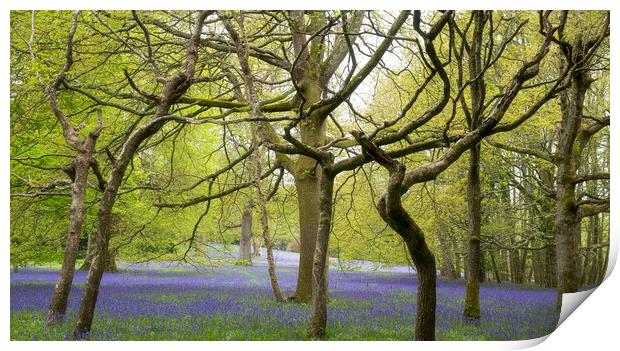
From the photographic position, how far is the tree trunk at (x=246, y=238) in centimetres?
940

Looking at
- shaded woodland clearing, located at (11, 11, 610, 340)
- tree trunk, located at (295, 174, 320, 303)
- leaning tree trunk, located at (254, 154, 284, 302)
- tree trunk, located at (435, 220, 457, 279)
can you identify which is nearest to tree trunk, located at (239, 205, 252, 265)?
shaded woodland clearing, located at (11, 11, 610, 340)

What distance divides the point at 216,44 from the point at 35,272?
386 cm

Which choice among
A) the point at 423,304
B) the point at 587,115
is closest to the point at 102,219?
the point at 423,304

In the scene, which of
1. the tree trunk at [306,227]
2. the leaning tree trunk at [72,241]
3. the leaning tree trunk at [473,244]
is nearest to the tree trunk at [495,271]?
the leaning tree trunk at [473,244]

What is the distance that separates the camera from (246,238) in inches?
381

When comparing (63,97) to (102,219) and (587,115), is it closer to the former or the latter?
(102,219)

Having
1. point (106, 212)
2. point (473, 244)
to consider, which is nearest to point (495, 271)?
point (473, 244)

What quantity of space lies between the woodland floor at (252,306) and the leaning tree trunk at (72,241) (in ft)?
0.58

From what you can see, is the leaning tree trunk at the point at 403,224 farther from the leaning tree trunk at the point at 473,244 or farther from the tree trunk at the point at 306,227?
the tree trunk at the point at 306,227

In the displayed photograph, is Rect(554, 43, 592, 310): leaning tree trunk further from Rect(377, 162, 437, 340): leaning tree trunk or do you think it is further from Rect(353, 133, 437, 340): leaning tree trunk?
Rect(353, 133, 437, 340): leaning tree trunk

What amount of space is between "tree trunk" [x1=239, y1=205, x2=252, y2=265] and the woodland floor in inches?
7.0

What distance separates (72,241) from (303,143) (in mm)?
2677

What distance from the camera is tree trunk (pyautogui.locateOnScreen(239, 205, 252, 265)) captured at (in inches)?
370

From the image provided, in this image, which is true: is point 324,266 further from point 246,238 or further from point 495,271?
point 495,271
